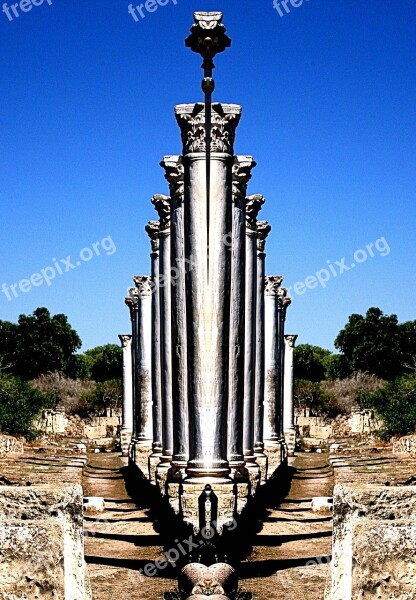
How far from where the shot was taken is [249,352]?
14.6 m

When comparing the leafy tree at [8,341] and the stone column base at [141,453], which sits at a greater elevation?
the leafy tree at [8,341]

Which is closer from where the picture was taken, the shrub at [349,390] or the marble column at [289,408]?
the marble column at [289,408]

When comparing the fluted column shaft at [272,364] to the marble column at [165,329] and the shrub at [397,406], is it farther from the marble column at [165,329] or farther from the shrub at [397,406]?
the shrub at [397,406]

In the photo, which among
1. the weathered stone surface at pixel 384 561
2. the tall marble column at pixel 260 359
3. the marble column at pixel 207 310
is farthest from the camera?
the tall marble column at pixel 260 359

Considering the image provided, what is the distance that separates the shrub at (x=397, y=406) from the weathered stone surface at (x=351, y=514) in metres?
22.7

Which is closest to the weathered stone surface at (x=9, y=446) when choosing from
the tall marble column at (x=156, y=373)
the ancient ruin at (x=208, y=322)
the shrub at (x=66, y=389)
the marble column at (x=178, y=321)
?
the tall marble column at (x=156, y=373)

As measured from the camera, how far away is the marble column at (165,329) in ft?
47.0

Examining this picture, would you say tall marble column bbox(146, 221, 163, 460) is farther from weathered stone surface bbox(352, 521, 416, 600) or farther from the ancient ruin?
weathered stone surface bbox(352, 521, 416, 600)

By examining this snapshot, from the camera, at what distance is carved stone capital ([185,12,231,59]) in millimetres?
9414

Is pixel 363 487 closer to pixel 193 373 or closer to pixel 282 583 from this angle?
pixel 282 583

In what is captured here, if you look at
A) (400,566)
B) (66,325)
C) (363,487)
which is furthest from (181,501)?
(66,325)

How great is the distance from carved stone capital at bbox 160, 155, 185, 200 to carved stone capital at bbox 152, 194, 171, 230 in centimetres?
181

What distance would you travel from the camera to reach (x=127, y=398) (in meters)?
28.0

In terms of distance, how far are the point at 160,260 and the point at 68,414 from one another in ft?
Answer: 135
